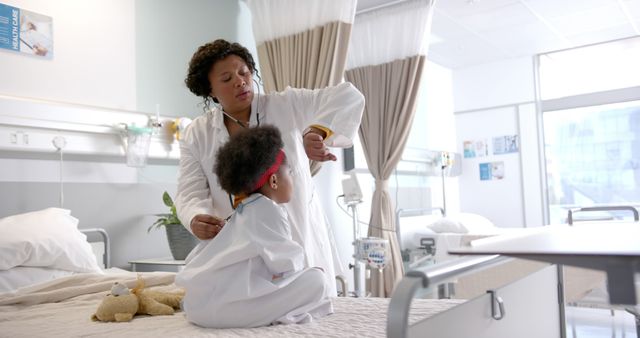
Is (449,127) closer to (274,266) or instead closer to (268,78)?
(268,78)

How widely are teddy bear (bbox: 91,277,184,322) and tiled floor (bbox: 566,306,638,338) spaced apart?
2810mm

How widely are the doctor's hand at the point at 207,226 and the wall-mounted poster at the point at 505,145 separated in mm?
5333

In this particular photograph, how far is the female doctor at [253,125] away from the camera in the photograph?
184cm

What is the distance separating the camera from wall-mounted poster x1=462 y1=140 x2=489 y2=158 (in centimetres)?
646

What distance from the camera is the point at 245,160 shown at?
1465mm

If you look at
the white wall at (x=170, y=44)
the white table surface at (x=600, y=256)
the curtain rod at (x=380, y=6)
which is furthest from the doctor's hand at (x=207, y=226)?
the curtain rod at (x=380, y=6)

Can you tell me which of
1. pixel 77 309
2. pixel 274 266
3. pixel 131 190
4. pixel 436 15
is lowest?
pixel 77 309

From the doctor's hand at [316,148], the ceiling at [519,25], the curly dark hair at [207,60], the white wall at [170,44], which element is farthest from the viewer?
the ceiling at [519,25]

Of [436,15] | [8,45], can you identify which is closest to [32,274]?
[8,45]

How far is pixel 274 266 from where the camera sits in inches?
54.6

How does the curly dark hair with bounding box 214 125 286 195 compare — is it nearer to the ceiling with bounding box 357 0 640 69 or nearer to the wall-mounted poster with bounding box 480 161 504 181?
the ceiling with bounding box 357 0 640 69

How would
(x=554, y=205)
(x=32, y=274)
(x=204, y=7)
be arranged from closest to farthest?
(x=32, y=274) < (x=204, y=7) < (x=554, y=205)

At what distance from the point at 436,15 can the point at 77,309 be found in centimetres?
398

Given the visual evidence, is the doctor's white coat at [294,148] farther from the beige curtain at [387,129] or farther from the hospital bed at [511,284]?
the beige curtain at [387,129]
